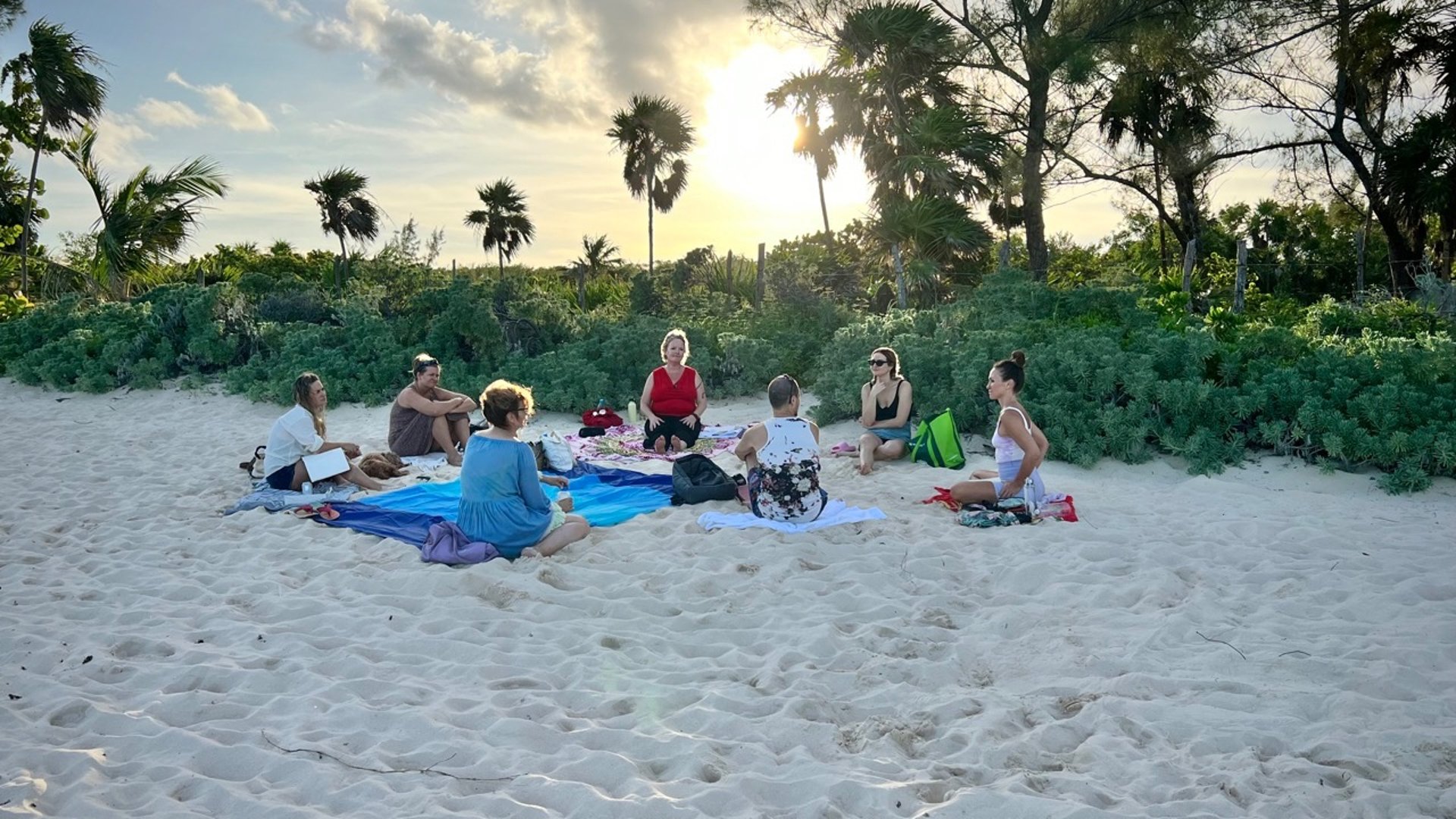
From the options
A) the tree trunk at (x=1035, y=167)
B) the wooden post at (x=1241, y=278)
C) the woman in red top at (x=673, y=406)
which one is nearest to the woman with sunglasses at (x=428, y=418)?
the woman in red top at (x=673, y=406)

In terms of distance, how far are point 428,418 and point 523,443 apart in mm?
3495

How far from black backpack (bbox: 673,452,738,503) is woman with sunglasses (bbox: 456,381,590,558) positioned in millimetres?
1429

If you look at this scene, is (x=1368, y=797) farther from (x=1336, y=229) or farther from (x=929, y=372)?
(x=1336, y=229)

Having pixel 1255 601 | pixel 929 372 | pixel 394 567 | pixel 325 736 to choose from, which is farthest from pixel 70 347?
pixel 1255 601

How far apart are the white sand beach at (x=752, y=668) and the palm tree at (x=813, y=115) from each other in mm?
14778

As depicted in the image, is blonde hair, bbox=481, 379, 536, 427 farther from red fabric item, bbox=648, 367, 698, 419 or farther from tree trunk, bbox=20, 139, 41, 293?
tree trunk, bbox=20, 139, 41, 293

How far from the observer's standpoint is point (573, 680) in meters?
4.23

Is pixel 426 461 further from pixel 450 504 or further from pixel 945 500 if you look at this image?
pixel 945 500

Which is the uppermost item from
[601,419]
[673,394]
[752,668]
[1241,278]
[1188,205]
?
[1188,205]

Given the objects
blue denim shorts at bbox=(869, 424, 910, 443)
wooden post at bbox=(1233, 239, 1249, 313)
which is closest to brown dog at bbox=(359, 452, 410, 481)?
blue denim shorts at bbox=(869, 424, 910, 443)

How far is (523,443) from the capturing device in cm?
576

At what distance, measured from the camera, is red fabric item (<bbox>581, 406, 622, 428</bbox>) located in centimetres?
1066

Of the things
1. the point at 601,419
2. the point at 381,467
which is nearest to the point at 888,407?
the point at 601,419

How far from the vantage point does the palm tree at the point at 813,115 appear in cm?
2008
